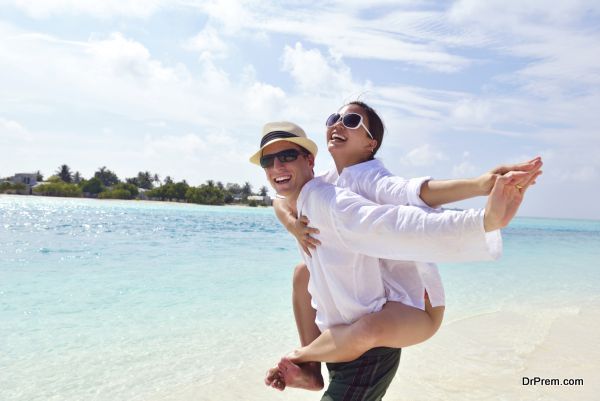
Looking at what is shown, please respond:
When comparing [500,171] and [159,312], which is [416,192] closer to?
[500,171]

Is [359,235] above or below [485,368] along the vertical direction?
above

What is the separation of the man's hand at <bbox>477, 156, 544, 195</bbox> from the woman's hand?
621mm

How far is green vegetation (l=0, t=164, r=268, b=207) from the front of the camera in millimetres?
89062

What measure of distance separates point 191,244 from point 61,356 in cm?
1391

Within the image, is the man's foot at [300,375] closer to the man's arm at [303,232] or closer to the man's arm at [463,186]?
the man's arm at [303,232]

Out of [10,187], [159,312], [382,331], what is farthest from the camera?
[10,187]

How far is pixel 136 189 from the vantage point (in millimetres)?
92688

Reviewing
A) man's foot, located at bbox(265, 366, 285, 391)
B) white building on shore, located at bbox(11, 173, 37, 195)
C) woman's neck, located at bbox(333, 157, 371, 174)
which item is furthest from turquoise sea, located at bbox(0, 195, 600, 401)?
white building on shore, located at bbox(11, 173, 37, 195)

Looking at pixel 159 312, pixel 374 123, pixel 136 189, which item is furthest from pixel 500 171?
pixel 136 189

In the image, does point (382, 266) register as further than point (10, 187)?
No

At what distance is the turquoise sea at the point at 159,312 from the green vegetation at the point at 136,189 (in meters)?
79.9

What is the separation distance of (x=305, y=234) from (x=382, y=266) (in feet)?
1.05

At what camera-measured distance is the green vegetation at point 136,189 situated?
89.1 meters

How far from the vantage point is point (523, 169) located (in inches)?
56.7
